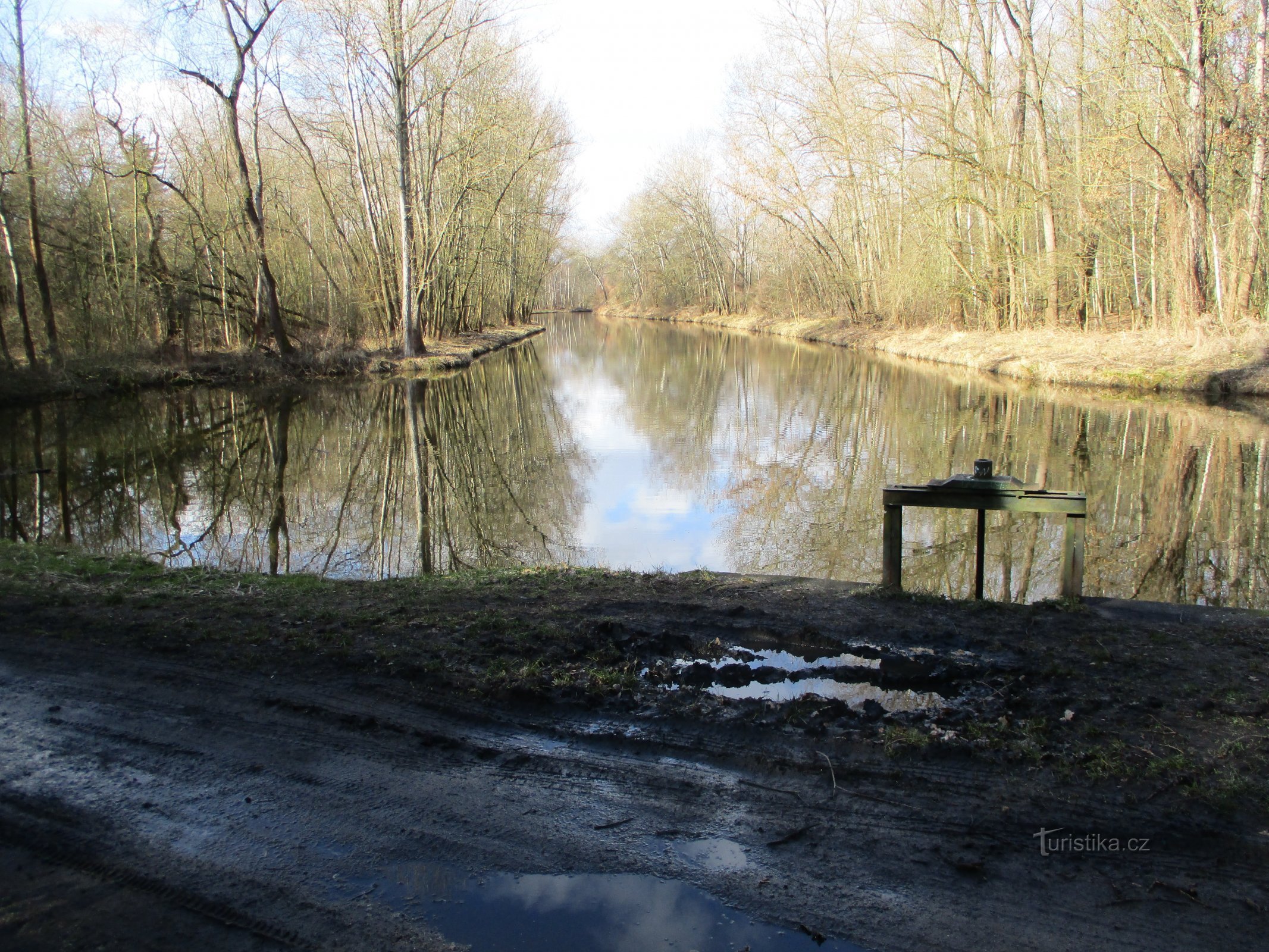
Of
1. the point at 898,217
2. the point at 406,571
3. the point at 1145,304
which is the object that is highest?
the point at 898,217

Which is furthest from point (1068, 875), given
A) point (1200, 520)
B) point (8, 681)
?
point (1200, 520)

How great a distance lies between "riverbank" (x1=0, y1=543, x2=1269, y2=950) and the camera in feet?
10.3

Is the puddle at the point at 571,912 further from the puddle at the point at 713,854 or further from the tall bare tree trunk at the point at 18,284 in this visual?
the tall bare tree trunk at the point at 18,284

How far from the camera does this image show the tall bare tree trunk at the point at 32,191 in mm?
19078

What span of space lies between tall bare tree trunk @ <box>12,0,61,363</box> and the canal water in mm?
2105

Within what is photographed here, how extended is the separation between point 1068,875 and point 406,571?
6.85m

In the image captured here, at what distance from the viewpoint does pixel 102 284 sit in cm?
2262

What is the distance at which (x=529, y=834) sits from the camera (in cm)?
347

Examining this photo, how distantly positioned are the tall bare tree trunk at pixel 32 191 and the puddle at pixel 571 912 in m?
22.0

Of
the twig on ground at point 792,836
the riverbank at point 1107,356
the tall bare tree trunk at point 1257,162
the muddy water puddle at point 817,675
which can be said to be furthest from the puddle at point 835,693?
the tall bare tree trunk at point 1257,162

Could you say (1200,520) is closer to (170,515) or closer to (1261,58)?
(170,515)

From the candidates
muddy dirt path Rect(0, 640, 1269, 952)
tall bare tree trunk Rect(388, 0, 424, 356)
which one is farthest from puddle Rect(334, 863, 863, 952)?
tall bare tree trunk Rect(388, 0, 424, 356)

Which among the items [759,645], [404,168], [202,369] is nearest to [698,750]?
[759,645]

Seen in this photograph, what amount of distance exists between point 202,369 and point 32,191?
6.57 meters
